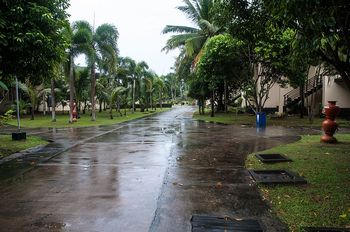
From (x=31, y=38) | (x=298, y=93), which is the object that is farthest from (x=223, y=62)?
(x=31, y=38)

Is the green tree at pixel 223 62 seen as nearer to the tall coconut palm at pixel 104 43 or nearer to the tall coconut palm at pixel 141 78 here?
the tall coconut palm at pixel 104 43

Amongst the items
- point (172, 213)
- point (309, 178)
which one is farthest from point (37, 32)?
point (309, 178)

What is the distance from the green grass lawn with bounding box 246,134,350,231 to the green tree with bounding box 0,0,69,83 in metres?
6.92

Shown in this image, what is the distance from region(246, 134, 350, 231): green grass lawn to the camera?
5348 millimetres

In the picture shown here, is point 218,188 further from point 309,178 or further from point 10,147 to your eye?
point 10,147

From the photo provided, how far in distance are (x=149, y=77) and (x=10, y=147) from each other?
36.3 m

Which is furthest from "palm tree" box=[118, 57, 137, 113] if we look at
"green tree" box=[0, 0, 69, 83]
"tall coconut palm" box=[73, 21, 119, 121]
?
"green tree" box=[0, 0, 69, 83]

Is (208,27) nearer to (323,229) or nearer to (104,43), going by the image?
(104,43)

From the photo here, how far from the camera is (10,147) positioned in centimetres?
1338

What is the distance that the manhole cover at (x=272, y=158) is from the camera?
993cm

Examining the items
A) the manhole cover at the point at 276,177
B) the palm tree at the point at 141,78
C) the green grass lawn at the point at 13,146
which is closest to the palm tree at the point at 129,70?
the palm tree at the point at 141,78

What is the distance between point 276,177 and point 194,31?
29.3 metres

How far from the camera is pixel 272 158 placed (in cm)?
1035

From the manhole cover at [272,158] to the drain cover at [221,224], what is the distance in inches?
187
